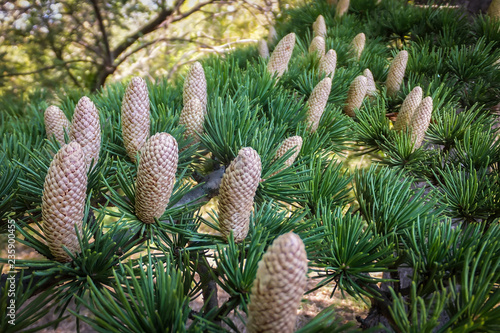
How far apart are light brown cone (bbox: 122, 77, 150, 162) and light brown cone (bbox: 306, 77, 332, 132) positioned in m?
0.28

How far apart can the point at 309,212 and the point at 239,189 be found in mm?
154

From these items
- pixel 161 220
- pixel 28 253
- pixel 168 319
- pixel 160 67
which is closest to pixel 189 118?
pixel 161 220

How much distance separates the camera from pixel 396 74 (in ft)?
2.51

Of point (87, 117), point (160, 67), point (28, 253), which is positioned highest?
point (87, 117)

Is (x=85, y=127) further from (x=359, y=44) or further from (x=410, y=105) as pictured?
(x=359, y=44)

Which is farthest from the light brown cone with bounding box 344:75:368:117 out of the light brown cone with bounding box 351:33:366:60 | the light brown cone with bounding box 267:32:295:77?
the light brown cone with bounding box 351:33:366:60

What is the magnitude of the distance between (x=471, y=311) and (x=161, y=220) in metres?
0.29

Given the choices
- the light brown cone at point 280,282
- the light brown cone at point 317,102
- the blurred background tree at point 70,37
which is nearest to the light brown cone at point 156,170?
the light brown cone at point 280,282

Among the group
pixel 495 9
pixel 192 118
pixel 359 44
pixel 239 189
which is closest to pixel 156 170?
pixel 239 189

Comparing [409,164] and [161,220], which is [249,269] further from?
[409,164]

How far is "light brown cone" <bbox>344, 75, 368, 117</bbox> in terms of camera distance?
0.70m

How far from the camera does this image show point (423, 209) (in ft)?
1.42

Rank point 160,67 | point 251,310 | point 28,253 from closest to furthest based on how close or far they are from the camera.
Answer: point 251,310, point 28,253, point 160,67

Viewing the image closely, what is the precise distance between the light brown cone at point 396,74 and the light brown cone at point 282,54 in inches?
8.5
